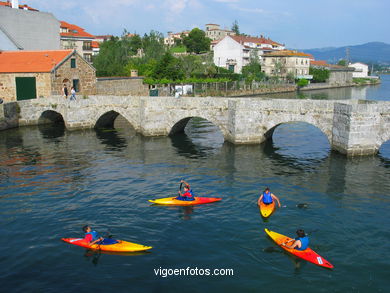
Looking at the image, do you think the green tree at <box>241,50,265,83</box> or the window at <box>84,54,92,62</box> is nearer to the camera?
the window at <box>84,54,92,62</box>

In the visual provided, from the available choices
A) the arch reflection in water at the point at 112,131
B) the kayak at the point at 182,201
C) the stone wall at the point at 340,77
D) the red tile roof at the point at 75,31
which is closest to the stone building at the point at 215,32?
the stone wall at the point at 340,77

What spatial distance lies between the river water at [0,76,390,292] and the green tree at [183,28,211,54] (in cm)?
10907

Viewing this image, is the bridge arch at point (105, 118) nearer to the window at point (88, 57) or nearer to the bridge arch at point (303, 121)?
the bridge arch at point (303, 121)

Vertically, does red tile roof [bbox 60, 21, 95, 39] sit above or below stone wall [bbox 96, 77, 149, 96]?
above

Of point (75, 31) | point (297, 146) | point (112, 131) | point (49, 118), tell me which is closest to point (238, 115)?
point (297, 146)

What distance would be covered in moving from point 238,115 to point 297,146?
7.87m

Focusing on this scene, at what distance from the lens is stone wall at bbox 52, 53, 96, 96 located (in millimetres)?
51188

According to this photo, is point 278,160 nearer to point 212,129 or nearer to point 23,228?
point 212,129

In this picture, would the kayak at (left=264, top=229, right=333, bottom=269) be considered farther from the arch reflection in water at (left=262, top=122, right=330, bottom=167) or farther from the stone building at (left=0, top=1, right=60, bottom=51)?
the stone building at (left=0, top=1, right=60, bottom=51)

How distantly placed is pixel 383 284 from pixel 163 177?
17.2 m

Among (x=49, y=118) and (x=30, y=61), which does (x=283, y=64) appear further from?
(x=49, y=118)

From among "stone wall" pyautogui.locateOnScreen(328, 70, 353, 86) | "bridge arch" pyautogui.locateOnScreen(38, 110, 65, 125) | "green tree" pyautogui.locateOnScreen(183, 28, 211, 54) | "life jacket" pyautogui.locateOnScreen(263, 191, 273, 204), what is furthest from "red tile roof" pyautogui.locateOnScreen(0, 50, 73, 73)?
"stone wall" pyautogui.locateOnScreen(328, 70, 353, 86)

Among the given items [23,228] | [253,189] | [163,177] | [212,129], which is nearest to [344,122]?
[253,189]

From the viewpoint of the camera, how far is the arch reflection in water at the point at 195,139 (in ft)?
120
